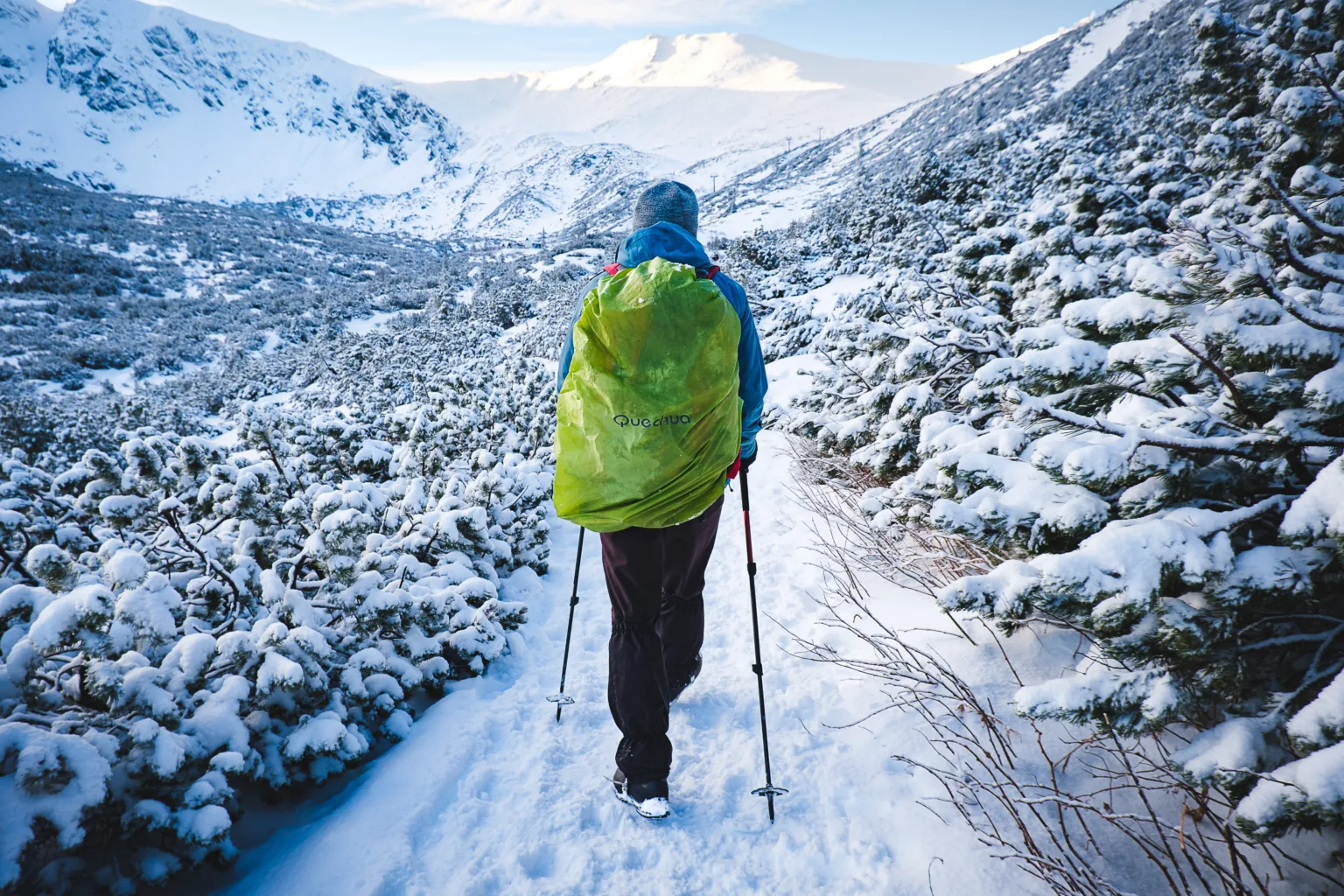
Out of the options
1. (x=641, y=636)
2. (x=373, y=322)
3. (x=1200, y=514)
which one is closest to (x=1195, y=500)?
(x=1200, y=514)

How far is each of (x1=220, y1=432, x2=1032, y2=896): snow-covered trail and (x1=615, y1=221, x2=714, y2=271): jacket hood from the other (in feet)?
7.08

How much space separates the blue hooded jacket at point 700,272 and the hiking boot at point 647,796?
1626 mm

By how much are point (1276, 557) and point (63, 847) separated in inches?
133

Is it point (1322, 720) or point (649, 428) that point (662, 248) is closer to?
point (649, 428)

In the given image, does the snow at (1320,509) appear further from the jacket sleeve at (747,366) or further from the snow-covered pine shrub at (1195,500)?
the jacket sleeve at (747,366)

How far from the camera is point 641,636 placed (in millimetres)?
2230

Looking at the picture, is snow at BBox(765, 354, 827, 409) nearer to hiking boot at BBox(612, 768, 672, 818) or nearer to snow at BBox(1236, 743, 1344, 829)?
hiking boot at BBox(612, 768, 672, 818)

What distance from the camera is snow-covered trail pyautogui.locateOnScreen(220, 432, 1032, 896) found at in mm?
1934

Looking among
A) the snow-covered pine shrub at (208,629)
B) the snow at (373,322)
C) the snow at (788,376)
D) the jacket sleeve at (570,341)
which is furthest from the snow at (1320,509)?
the snow at (373,322)

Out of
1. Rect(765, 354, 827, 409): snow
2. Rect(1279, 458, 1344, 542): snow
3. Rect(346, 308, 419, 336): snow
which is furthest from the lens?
Rect(346, 308, 419, 336): snow

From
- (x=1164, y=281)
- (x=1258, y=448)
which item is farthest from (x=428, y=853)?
(x=1164, y=281)

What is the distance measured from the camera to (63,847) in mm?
1534

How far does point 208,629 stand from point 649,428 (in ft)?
8.46

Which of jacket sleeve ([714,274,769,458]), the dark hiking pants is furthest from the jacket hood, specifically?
the dark hiking pants
